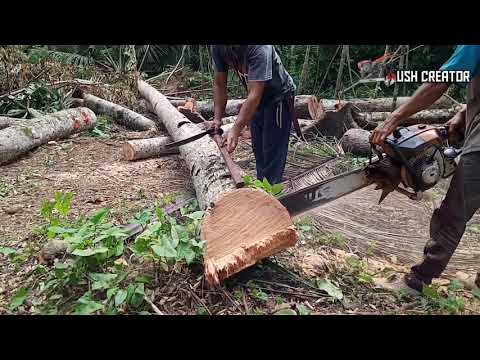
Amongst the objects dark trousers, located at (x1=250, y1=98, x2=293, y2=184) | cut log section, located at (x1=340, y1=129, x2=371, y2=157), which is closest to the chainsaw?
dark trousers, located at (x1=250, y1=98, x2=293, y2=184)

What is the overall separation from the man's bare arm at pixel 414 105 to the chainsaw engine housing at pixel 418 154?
0.12 ft

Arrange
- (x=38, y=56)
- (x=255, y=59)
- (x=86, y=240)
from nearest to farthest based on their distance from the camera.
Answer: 1. (x=86, y=240)
2. (x=255, y=59)
3. (x=38, y=56)

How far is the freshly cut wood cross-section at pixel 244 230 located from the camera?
1.47 meters

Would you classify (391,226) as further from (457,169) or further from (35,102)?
(35,102)

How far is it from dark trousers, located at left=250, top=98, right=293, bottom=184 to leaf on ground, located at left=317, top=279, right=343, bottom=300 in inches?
41.5

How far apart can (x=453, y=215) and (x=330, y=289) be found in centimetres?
58

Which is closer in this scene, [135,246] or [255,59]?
[135,246]

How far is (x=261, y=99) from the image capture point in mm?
2432

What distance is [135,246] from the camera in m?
1.51

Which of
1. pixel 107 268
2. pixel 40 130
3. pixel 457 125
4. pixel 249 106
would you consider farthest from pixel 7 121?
pixel 457 125
